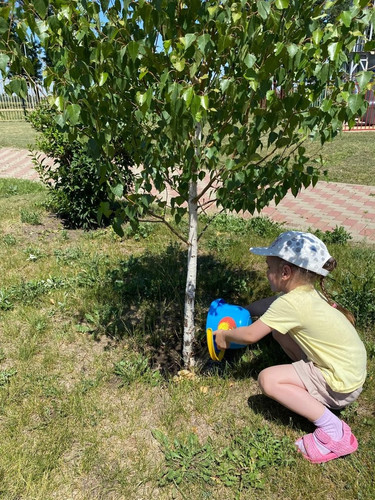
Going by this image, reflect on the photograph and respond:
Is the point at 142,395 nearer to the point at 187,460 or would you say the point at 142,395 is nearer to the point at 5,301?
the point at 187,460

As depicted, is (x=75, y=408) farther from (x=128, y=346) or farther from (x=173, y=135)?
(x=173, y=135)

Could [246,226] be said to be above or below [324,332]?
below

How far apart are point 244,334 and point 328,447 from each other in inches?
26.6

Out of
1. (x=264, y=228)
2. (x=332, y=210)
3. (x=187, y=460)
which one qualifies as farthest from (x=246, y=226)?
(x=187, y=460)

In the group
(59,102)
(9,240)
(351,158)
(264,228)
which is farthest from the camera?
(351,158)

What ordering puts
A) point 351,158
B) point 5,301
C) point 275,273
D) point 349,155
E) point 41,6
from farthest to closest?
point 349,155
point 351,158
point 5,301
point 275,273
point 41,6

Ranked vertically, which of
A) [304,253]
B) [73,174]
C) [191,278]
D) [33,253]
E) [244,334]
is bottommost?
[33,253]

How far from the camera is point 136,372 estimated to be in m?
2.69

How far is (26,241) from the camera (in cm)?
491

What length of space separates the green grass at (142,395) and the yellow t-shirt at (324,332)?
0.33m

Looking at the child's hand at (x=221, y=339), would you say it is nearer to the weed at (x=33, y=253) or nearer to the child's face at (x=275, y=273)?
the child's face at (x=275, y=273)

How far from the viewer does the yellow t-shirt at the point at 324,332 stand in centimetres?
215

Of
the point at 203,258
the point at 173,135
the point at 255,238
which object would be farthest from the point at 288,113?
the point at 255,238

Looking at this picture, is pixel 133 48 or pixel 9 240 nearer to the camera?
pixel 133 48
